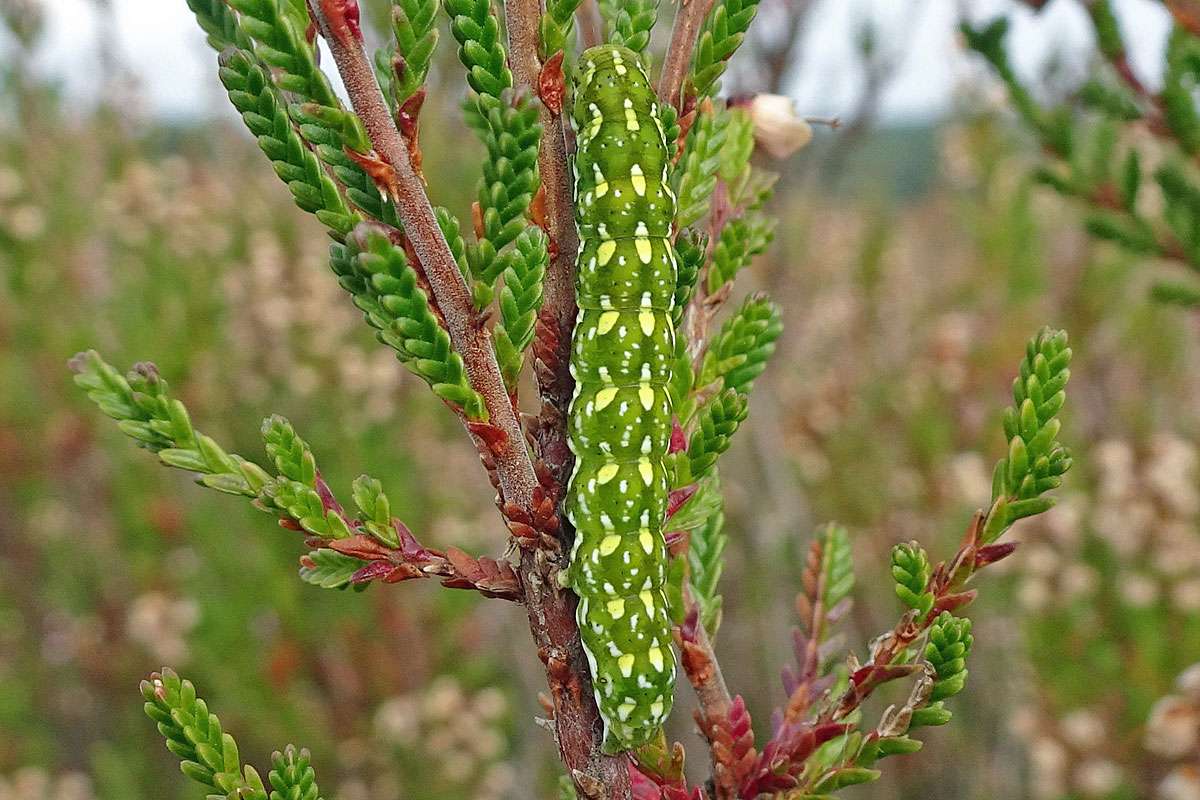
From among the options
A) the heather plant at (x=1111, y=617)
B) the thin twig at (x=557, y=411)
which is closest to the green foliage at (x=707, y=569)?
the thin twig at (x=557, y=411)

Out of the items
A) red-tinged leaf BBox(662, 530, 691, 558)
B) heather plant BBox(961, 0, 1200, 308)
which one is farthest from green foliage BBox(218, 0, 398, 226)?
heather plant BBox(961, 0, 1200, 308)

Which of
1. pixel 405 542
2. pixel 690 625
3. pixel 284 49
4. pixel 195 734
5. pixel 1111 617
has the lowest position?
pixel 1111 617

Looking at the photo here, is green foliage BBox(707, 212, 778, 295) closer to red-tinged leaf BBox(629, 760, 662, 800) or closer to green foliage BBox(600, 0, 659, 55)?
green foliage BBox(600, 0, 659, 55)

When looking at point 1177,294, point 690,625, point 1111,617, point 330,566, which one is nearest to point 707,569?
point 690,625

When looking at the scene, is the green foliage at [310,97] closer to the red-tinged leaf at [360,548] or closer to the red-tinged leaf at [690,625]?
the red-tinged leaf at [360,548]

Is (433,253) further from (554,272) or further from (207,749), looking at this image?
(207,749)

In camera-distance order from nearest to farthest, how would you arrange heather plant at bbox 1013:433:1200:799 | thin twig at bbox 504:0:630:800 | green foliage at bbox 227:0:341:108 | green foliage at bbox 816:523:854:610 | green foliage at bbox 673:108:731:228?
green foliage at bbox 227:0:341:108, thin twig at bbox 504:0:630:800, green foliage at bbox 673:108:731:228, green foliage at bbox 816:523:854:610, heather plant at bbox 1013:433:1200:799
